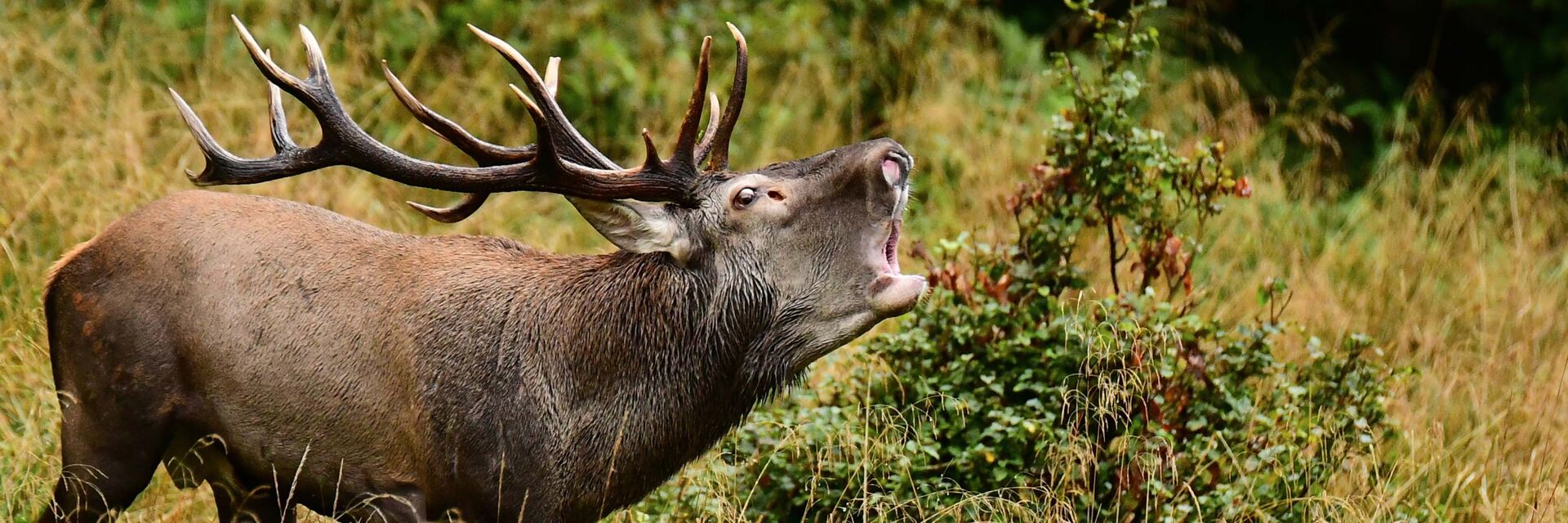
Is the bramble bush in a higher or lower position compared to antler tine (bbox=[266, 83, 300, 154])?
lower

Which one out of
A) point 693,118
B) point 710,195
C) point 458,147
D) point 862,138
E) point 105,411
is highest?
point 693,118

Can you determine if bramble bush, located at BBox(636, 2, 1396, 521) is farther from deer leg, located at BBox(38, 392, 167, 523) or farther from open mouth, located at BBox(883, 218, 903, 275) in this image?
deer leg, located at BBox(38, 392, 167, 523)

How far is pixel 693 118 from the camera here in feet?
13.7

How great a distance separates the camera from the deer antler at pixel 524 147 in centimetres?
422

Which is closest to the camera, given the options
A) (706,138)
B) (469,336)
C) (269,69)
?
(269,69)

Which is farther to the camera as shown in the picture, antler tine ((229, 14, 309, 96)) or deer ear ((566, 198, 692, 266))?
deer ear ((566, 198, 692, 266))

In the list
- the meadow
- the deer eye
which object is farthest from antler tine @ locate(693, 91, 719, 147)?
the meadow

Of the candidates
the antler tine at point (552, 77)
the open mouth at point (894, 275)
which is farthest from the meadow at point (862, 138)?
the open mouth at point (894, 275)

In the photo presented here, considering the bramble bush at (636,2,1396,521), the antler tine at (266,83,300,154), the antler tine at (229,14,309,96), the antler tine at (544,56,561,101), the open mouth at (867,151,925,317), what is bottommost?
the bramble bush at (636,2,1396,521)

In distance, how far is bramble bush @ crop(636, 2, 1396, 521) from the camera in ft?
15.4

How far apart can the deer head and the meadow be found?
0.75 m

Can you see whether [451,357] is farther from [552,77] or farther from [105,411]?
[552,77]

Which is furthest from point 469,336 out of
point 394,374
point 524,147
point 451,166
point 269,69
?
point 269,69

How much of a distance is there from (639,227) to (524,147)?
0.45m
